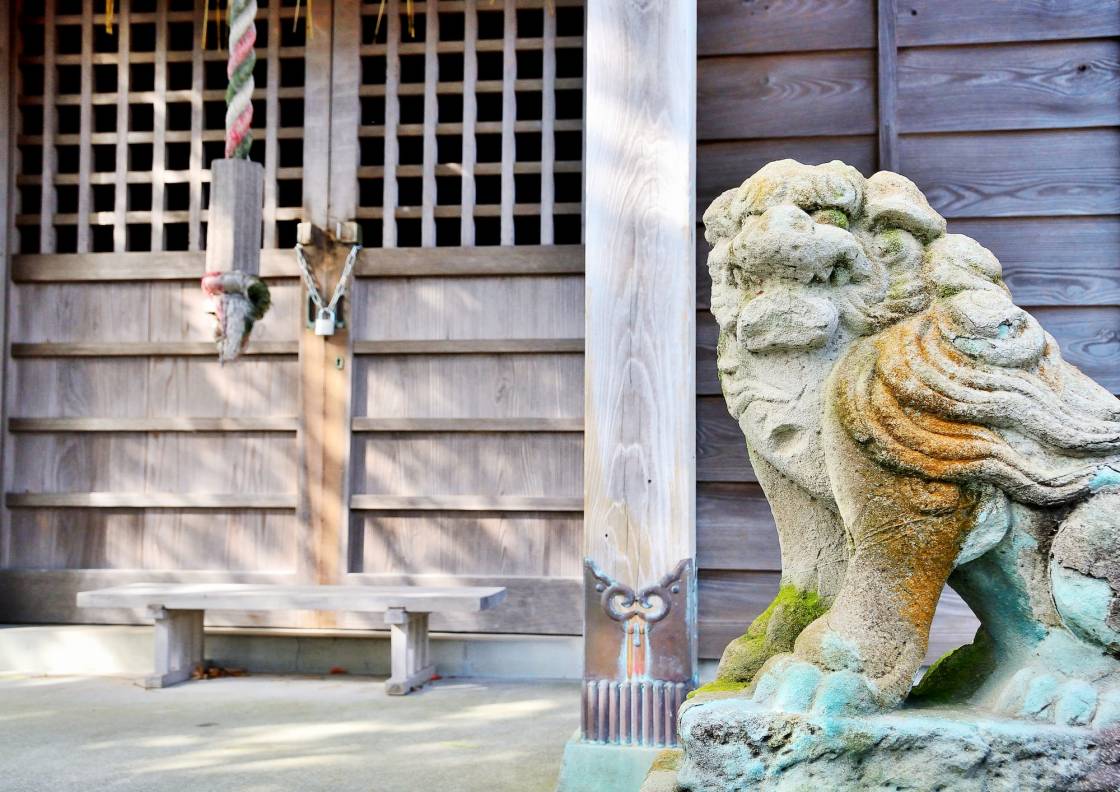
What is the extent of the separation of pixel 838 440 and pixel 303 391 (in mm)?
3426

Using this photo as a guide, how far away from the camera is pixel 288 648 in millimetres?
4758

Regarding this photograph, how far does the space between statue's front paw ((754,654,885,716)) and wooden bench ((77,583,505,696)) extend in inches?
101

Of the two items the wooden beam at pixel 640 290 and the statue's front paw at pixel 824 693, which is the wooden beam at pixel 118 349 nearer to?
the wooden beam at pixel 640 290

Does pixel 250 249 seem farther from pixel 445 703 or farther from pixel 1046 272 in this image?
pixel 1046 272

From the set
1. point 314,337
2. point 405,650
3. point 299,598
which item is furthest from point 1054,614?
point 314,337

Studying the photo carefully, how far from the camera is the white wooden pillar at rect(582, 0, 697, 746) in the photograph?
2891mm

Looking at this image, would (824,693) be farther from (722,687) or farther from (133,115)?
(133,115)

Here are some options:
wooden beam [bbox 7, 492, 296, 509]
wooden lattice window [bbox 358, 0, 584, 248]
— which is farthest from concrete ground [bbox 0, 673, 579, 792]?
wooden lattice window [bbox 358, 0, 584, 248]

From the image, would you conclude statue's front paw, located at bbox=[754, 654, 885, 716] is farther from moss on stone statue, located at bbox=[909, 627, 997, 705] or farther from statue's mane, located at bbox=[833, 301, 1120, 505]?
statue's mane, located at bbox=[833, 301, 1120, 505]

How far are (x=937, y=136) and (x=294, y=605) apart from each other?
10.2 ft

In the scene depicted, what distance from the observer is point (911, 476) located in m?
1.78

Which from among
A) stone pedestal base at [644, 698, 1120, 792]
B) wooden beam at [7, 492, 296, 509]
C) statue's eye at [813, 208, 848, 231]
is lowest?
stone pedestal base at [644, 698, 1120, 792]

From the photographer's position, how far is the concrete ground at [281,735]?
3.06 m

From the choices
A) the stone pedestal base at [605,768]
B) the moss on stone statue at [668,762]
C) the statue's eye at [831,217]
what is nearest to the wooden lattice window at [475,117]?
the stone pedestal base at [605,768]
